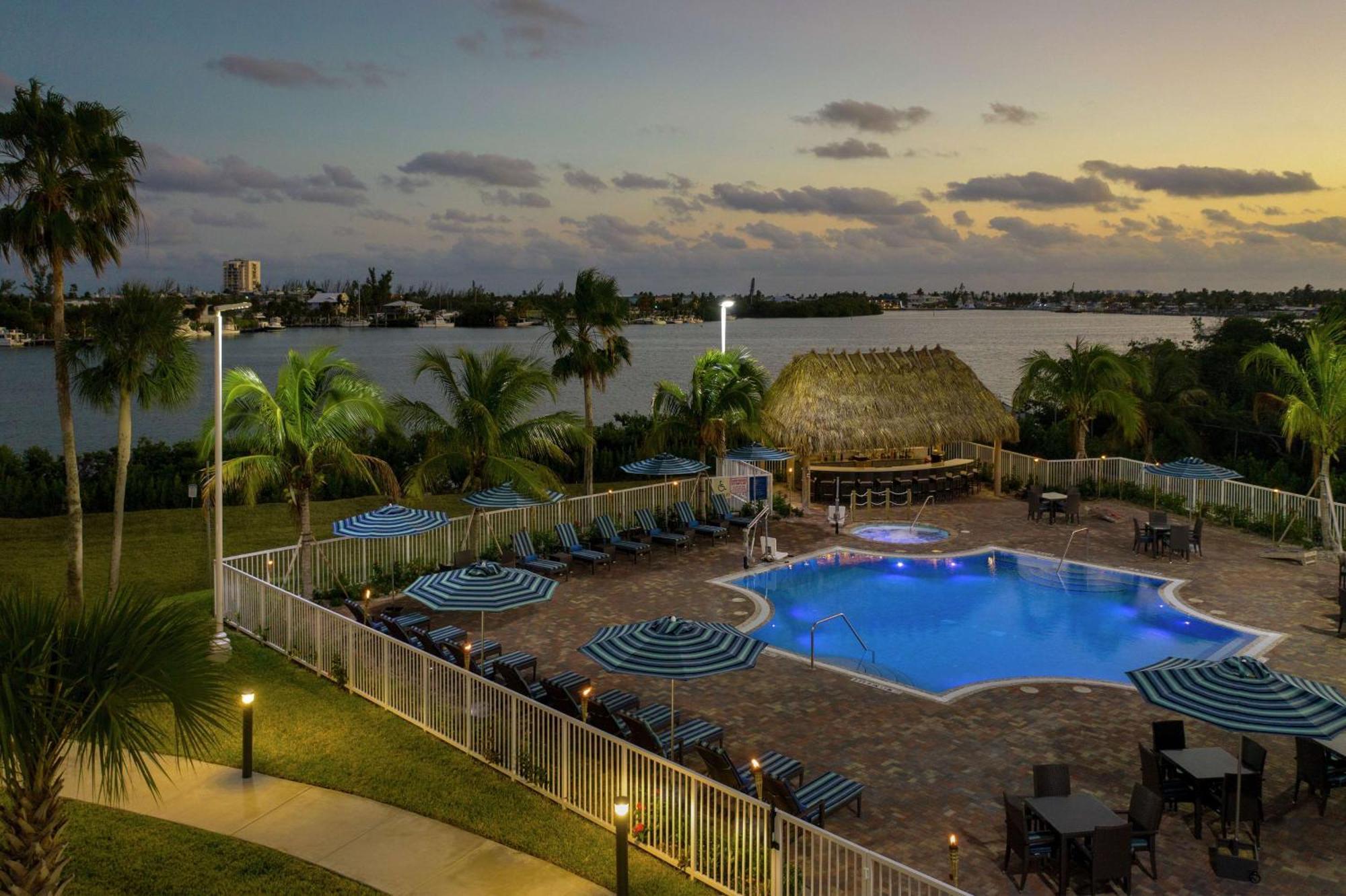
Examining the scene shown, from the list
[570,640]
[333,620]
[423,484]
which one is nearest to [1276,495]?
[570,640]

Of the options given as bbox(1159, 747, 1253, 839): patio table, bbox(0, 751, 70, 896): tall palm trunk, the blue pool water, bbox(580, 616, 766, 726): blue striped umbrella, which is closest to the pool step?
the blue pool water

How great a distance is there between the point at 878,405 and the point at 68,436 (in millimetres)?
19712

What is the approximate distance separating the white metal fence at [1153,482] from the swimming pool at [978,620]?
5829mm

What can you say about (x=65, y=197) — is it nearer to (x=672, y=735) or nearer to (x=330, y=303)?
(x=672, y=735)

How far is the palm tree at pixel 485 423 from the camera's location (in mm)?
19422

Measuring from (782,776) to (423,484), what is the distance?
12.1 m

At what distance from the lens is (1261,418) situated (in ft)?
111

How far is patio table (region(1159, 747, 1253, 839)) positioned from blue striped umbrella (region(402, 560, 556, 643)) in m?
7.52

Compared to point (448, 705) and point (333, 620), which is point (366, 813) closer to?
point (448, 705)

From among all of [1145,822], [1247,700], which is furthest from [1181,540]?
[1145,822]

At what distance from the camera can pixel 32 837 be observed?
643 cm

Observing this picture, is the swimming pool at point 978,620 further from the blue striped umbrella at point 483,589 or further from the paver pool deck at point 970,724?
the blue striped umbrella at point 483,589

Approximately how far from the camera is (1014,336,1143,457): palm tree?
28.2m

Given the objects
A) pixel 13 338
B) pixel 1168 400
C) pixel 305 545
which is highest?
pixel 13 338
